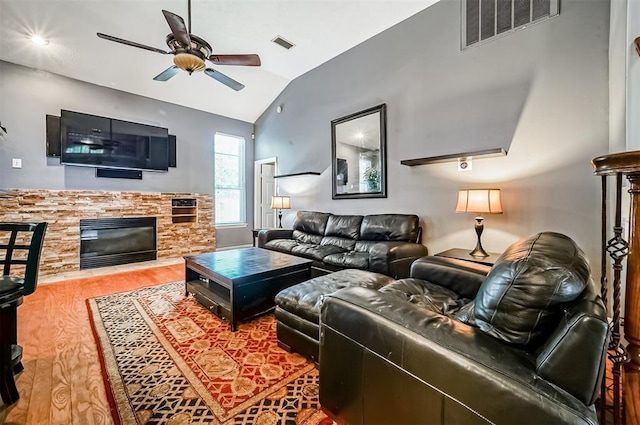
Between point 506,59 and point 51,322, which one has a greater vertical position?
point 506,59

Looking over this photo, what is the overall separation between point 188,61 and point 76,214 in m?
3.22

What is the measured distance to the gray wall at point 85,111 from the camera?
3811 millimetres

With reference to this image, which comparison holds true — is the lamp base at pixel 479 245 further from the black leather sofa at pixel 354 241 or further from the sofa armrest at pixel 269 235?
the sofa armrest at pixel 269 235

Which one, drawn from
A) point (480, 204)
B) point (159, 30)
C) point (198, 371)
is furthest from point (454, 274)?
point (159, 30)

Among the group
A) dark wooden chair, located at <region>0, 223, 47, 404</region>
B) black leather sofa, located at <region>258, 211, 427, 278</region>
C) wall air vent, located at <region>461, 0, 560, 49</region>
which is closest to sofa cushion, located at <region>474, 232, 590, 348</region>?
black leather sofa, located at <region>258, 211, 427, 278</region>

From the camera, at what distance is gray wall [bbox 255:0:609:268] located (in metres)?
2.40

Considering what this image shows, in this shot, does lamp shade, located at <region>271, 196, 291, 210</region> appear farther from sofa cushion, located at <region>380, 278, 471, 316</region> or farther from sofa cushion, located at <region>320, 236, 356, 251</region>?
sofa cushion, located at <region>380, 278, 471, 316</region>

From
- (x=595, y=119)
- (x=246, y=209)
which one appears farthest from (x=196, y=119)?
(x=595, y=119)

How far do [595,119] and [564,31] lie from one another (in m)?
0.88

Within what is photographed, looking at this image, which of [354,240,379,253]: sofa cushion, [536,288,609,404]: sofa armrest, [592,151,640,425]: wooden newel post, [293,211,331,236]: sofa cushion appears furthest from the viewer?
[293,211,331,236]: sofa cushion

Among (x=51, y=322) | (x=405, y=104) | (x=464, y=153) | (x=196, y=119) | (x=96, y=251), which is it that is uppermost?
(x=196, y=119)

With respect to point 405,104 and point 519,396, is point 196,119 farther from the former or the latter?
point 519,396

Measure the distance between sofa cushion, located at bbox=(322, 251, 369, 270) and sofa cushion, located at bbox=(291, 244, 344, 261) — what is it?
0.39 feet

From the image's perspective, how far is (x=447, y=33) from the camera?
127 inches
